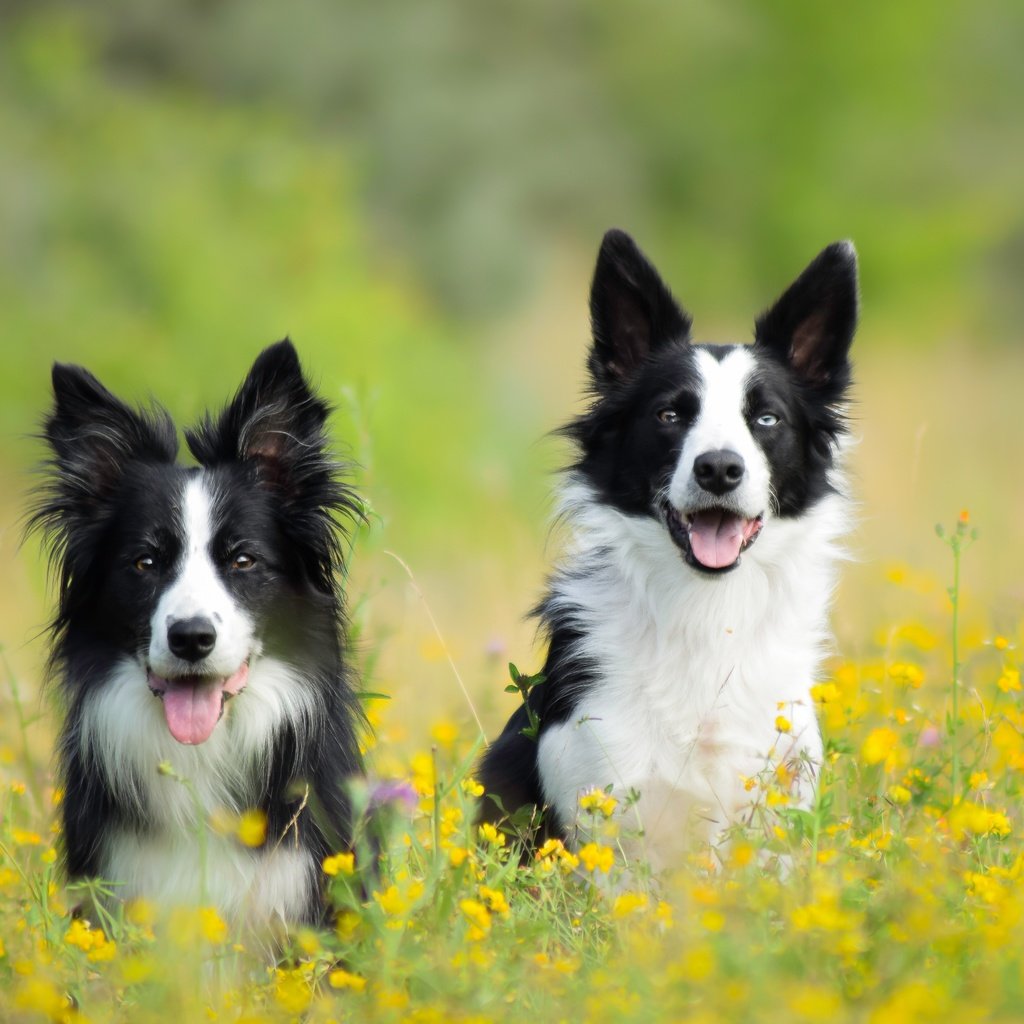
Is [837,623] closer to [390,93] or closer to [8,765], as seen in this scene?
[8,765]

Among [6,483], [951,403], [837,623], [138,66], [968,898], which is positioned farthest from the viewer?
[138,66]

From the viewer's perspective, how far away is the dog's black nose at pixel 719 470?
165 inches

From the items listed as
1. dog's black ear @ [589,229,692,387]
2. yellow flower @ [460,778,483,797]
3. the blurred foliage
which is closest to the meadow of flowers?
yellow flower @ [460,778,483,797]

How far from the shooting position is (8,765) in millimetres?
5348

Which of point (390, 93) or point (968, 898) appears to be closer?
point (968, 898)

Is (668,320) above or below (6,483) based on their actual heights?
above

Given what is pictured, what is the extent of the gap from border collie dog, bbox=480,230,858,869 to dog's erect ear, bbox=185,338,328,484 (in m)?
1.04

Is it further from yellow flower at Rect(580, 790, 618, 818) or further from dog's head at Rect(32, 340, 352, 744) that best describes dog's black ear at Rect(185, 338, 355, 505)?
yellow flower at Rect(580, 790, 618, 818)

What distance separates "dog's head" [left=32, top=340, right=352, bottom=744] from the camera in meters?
3.87

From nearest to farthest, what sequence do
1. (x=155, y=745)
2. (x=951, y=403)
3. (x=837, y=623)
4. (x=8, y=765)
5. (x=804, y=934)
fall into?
(x=804, y=934), (x=155, y=745), (x=8, y=765), (x=837, y=623), (x=951, y=403)

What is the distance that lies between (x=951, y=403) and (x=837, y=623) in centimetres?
1140

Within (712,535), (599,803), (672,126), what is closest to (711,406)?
(712,535)

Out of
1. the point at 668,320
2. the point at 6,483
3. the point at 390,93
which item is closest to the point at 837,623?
the point at 668,320

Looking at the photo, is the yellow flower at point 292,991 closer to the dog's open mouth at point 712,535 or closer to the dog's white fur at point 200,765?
the dog's white fur at point 200,765
